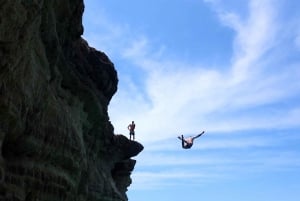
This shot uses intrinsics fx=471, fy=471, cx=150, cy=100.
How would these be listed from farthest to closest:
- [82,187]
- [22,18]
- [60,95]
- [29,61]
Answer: [82,187]
[60,95]
[29,61]
[22,18]

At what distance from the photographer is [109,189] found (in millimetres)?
31297

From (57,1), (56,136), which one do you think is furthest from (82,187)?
(57,1)

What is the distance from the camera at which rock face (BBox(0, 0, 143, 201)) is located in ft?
51.0

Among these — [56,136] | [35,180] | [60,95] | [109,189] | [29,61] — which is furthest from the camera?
[109,189]

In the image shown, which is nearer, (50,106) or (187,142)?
(50,106)

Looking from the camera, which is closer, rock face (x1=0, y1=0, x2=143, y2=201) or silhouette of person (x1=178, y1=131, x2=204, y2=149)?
rock face (x1=0, y1=0, x2=143, y2=201)

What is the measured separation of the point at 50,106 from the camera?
21.5 m

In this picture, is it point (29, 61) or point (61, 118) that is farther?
point (61, 118)

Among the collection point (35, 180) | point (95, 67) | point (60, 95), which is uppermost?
point (95, 67)

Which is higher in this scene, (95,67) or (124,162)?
(95,67)

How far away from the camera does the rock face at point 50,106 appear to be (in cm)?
1555

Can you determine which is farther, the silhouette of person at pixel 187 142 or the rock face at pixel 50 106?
the silhouette of person at pixel 187 142

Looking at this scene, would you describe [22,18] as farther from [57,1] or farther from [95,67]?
[95,67]

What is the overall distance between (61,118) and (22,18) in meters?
8.34
